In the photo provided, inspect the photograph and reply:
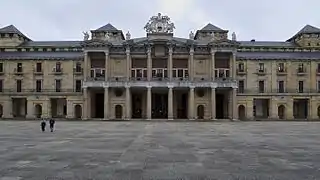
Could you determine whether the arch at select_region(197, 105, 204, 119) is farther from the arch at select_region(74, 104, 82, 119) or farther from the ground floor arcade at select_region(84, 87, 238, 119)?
the arch at select_region(74, 104, 82, 119)

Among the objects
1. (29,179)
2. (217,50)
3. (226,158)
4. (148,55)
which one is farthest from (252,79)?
(29,179)

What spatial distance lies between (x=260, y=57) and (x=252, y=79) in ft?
16.2

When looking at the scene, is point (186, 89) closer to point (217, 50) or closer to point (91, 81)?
point (217, 50)

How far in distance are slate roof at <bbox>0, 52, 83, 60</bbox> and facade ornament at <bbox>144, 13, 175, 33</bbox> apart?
15588 millimetres

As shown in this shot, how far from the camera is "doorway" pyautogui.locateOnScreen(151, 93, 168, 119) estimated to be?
78.0 m

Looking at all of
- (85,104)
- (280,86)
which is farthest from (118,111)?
(280,86)

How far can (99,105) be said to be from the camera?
259 feet

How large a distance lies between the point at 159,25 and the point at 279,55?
27.2 meters

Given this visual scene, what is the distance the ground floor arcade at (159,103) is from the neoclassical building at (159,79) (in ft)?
0.62

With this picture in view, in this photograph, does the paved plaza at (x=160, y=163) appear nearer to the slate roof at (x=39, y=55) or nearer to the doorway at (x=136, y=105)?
the doorway at (x=136, y=105)

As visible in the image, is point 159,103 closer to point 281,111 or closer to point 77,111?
point 77,111

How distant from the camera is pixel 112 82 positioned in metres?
71.2

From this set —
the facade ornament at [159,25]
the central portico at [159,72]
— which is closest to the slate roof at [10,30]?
the central portico at [159,72]

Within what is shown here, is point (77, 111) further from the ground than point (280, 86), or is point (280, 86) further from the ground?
point (280, 86)
